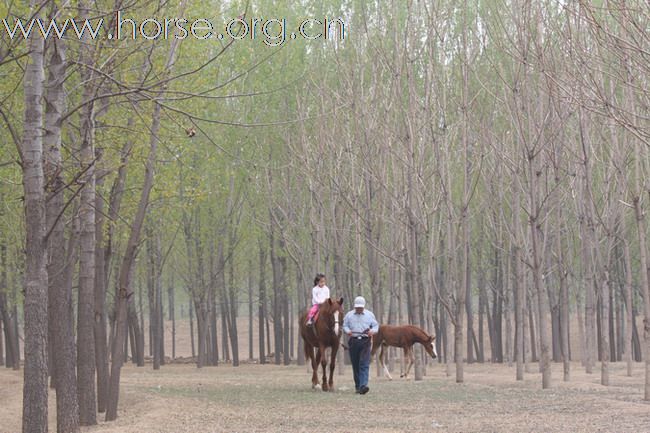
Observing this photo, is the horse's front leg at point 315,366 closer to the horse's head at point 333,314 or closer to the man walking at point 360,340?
the man walking at point 360,340

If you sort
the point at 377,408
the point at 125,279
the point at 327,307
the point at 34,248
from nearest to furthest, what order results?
the point at 34,248, the point at 125,279, the point at 377,408, the point at 327,307

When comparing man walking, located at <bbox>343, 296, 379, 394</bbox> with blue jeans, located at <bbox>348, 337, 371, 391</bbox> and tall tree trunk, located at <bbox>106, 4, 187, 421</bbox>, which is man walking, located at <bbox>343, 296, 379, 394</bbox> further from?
tall tree trunk, located at <bbox>106, 4, 187, 421</bbox>

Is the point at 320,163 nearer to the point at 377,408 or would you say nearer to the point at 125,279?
the point at 377,408

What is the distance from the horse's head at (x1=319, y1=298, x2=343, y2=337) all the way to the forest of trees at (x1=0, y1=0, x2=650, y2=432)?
3124 millimetres

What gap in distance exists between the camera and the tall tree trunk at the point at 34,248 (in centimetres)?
909

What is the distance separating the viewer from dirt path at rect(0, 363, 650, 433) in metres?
12.1

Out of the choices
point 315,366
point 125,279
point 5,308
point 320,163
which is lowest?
point 315,366

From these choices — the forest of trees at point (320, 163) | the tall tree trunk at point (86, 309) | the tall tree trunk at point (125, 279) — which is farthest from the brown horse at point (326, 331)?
the tall tree trunk at point (86, 309)

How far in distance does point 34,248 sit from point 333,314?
8869 millimetres

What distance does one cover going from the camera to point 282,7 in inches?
1208

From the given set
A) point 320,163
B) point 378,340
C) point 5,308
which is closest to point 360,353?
point 378,340

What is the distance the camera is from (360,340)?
57.8 ft

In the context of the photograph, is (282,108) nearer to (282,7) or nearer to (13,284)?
(282,7)

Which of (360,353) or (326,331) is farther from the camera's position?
(326,331)
